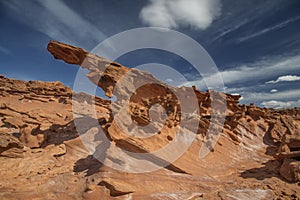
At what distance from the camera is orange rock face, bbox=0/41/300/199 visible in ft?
20.8

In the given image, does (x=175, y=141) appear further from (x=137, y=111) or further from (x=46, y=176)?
(x=46, y=176)

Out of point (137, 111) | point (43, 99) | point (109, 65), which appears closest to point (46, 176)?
point (137, 111)

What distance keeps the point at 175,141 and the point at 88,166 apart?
170 inches

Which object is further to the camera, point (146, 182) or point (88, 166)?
point (88, 166)

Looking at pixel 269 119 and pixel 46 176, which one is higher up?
pixel 269 119

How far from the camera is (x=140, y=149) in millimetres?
8070

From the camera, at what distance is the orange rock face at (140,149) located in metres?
6.34

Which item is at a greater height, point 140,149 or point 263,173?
point 140,149

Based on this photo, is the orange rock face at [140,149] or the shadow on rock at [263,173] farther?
the shadow on rock at [263,173]

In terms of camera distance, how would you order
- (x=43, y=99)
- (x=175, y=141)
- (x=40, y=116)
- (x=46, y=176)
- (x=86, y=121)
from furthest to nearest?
1. (x=43, y=99)
2. (x=40, y=116)
3. (x=86, y=121)
4. (x=175, y=141)
5. (x=46, y=176)

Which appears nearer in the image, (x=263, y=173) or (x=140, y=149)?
(x=140, y=149)

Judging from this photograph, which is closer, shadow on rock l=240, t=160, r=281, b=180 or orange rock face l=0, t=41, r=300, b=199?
orange rock face l=0, t=41, r=300, b=199

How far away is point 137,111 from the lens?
986 centimetres

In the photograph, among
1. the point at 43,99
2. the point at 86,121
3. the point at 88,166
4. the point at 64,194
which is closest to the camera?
the point at 64,194
